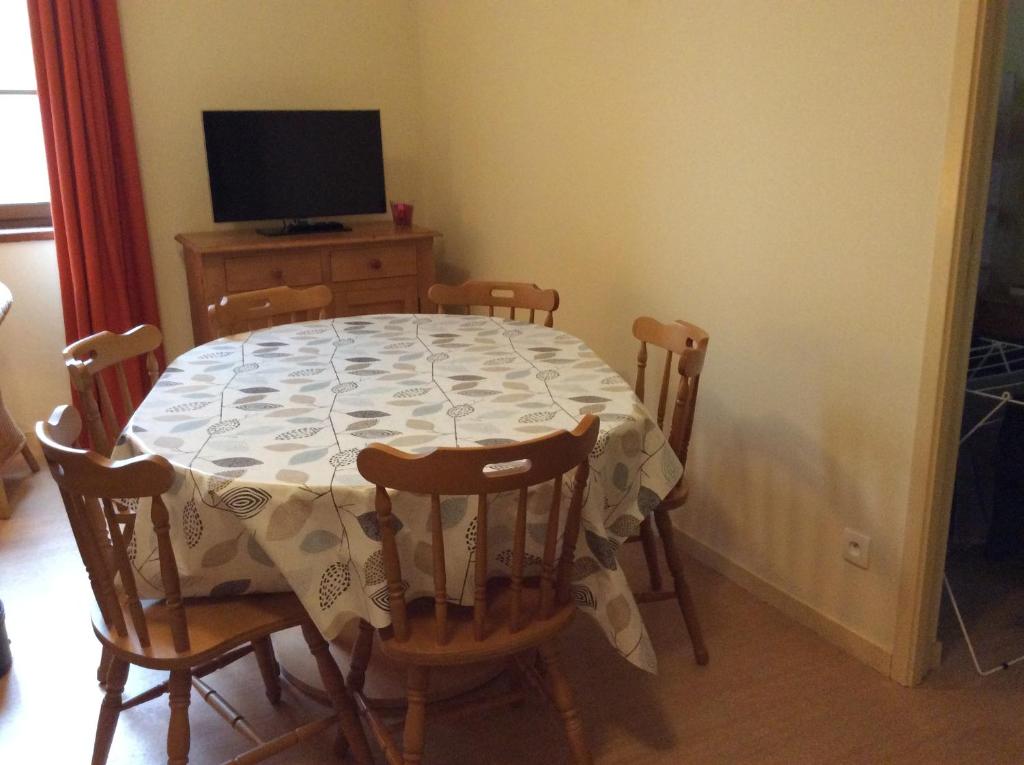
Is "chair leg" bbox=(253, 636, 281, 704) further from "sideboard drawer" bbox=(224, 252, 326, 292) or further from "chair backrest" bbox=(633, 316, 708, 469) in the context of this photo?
"sideboard drawer" bbox=(224, 252, 326, 292)

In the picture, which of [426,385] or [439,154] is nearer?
[426,385]

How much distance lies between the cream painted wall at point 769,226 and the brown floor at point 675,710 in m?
0.19

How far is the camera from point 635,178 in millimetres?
2809

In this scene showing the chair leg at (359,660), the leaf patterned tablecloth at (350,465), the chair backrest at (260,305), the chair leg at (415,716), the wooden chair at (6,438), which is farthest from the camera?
the wooden chair at (6,438)

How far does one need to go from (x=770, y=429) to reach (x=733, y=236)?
558mm

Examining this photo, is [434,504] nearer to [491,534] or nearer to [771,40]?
[491,534]

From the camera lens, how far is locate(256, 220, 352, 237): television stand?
3.73 m

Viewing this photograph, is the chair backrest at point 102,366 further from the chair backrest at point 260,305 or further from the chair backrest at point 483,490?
the chair backrest at point 483,490

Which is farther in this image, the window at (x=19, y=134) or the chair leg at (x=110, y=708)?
the window at (x=19, y=134)

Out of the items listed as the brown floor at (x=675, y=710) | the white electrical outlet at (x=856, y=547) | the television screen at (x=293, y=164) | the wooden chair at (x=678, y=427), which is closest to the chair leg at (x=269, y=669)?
the brown floor at (x=675, y=710)

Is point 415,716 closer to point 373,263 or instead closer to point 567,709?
point 567,709

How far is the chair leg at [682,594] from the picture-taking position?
227 centimetres

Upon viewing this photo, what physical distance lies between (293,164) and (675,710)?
2696 millimetres

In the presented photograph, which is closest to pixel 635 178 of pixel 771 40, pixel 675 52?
pixel 675 52
